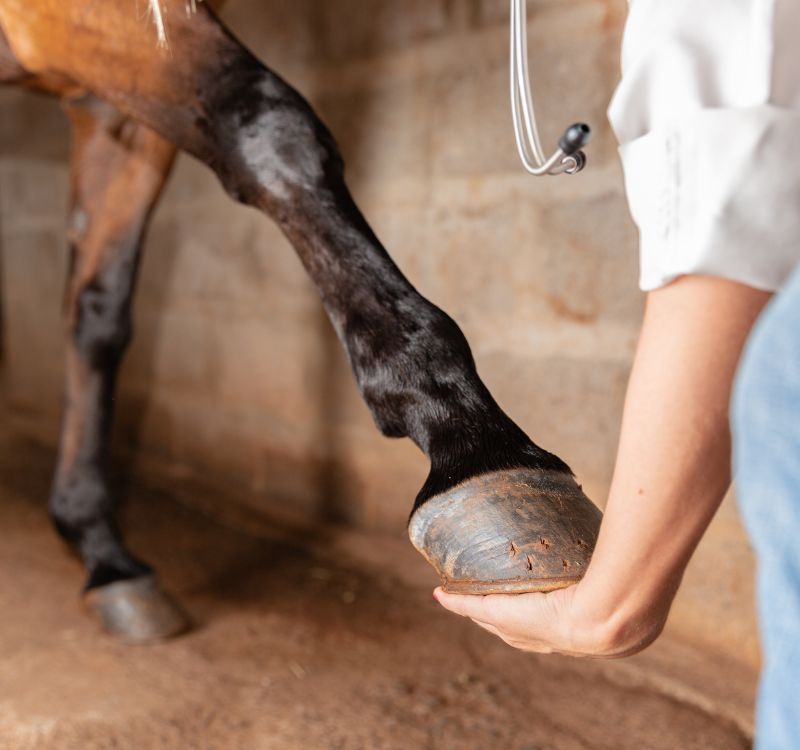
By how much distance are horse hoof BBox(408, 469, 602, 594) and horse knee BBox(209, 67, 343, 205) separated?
338 millimetres

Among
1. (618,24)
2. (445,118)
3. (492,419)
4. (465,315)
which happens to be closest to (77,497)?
(465,315)

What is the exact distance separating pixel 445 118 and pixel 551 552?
1030mm

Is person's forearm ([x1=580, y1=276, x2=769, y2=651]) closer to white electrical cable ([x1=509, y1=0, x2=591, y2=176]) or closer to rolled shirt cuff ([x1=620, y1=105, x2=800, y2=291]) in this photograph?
rolled shirt cuff ([x1=620, y1=105, x2=800, y2=291])

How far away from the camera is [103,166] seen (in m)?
1.42

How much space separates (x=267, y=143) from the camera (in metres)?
0.85

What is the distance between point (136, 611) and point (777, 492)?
108 centimetres

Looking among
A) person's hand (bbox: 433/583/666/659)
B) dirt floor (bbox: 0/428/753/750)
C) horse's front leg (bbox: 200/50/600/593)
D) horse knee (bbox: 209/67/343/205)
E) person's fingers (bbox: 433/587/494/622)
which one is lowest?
dirt floor (bbox: 0/428/753/750)

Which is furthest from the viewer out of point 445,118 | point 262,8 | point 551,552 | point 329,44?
point 262,8

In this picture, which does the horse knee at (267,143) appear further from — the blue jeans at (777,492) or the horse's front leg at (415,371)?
the blue jeans at (777,492)

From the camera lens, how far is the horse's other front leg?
139 centimetres

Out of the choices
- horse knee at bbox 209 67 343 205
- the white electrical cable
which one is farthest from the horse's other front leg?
the white electrical cable

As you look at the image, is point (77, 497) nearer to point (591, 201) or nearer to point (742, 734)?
point (591, 201)

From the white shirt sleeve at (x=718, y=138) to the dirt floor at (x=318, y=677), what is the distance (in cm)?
74

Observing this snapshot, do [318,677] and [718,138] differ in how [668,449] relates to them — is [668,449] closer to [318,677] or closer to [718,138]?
[718,138]
